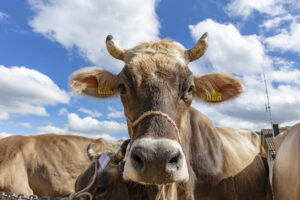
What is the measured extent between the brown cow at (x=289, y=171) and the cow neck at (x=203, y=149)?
0.86 m

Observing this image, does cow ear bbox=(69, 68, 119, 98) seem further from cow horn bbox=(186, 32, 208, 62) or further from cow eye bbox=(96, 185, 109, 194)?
cow eye bbox=(96, 185, 109, 194)

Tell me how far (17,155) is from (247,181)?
25.2 ft

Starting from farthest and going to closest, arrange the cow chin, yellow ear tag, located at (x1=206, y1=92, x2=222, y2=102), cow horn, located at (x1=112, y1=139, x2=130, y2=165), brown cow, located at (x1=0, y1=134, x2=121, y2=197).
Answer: brown cow, located at (x1=0, y1=134, x2=121, y2=197) < yellow ear tag, located at (x1=206, y1=92, x2=222, y2=102) < cow horn, located at (x1=112, y1=139, x2=130, y2=165) < the cow chin

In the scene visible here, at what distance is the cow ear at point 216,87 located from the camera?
4.09 metres

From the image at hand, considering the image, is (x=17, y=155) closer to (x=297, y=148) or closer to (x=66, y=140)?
(x=66, y=140)

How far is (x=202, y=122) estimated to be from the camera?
15.2ft

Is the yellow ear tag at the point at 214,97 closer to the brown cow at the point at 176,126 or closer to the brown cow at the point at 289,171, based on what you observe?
the brown cow at the point at 176,126

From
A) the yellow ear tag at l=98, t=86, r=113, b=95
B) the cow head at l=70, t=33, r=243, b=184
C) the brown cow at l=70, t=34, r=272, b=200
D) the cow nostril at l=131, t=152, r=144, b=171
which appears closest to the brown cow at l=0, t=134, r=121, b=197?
the yellow ear tag at l=98, t=86, r=113, b=95

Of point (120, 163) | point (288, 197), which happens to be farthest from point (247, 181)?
point (120, 163)

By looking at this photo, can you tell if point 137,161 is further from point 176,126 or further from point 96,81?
point 96,81

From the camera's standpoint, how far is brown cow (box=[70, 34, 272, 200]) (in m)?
2.36

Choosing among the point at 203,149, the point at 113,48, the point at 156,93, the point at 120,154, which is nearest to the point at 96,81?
the point at 113,48

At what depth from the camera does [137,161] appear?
2.37 meters

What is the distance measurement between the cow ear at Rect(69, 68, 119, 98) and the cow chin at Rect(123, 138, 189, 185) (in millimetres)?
1902
